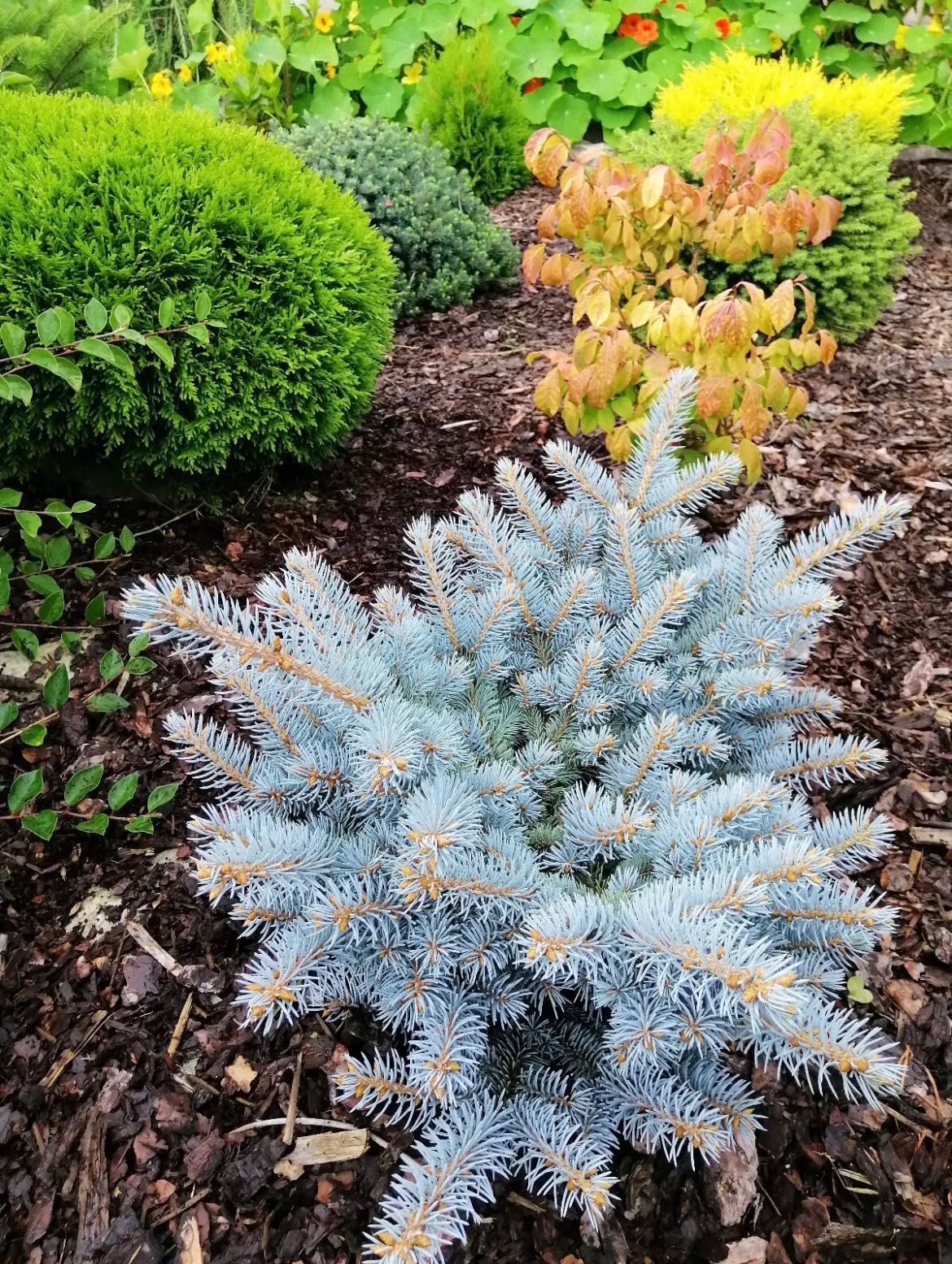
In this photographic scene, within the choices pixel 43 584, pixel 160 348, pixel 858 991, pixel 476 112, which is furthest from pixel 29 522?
pixel 476 112

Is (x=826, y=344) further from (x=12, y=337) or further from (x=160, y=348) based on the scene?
(x=12, y=337)

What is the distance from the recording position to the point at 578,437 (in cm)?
302

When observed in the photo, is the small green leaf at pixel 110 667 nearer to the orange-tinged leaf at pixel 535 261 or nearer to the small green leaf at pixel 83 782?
the small green leaf at pixel 83 782

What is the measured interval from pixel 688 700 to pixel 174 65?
23.6 ft

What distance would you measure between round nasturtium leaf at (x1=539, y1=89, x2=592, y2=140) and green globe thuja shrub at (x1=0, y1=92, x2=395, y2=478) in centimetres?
397

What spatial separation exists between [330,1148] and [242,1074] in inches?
Answer: 7.7

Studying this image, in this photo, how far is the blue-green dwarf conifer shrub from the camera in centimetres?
92

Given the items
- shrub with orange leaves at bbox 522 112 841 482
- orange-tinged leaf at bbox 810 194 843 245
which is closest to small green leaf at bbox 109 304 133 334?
shrub with orange leaves at bbox 522 112 841 482

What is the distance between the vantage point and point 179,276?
2.01 metres

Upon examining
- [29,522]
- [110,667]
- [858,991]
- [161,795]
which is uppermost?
[29,522]

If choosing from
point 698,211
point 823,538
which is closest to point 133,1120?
point 823,538

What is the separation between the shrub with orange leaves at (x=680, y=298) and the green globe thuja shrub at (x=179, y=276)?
0.61 meters

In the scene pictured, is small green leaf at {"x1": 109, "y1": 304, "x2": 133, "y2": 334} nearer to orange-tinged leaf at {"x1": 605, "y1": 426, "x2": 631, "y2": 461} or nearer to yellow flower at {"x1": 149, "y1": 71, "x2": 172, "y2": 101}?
orange-tinged leaf at {"x1": 605, "y1": 426, "x2": 631, "y2": 461}

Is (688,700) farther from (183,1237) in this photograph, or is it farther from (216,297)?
(216,297)
